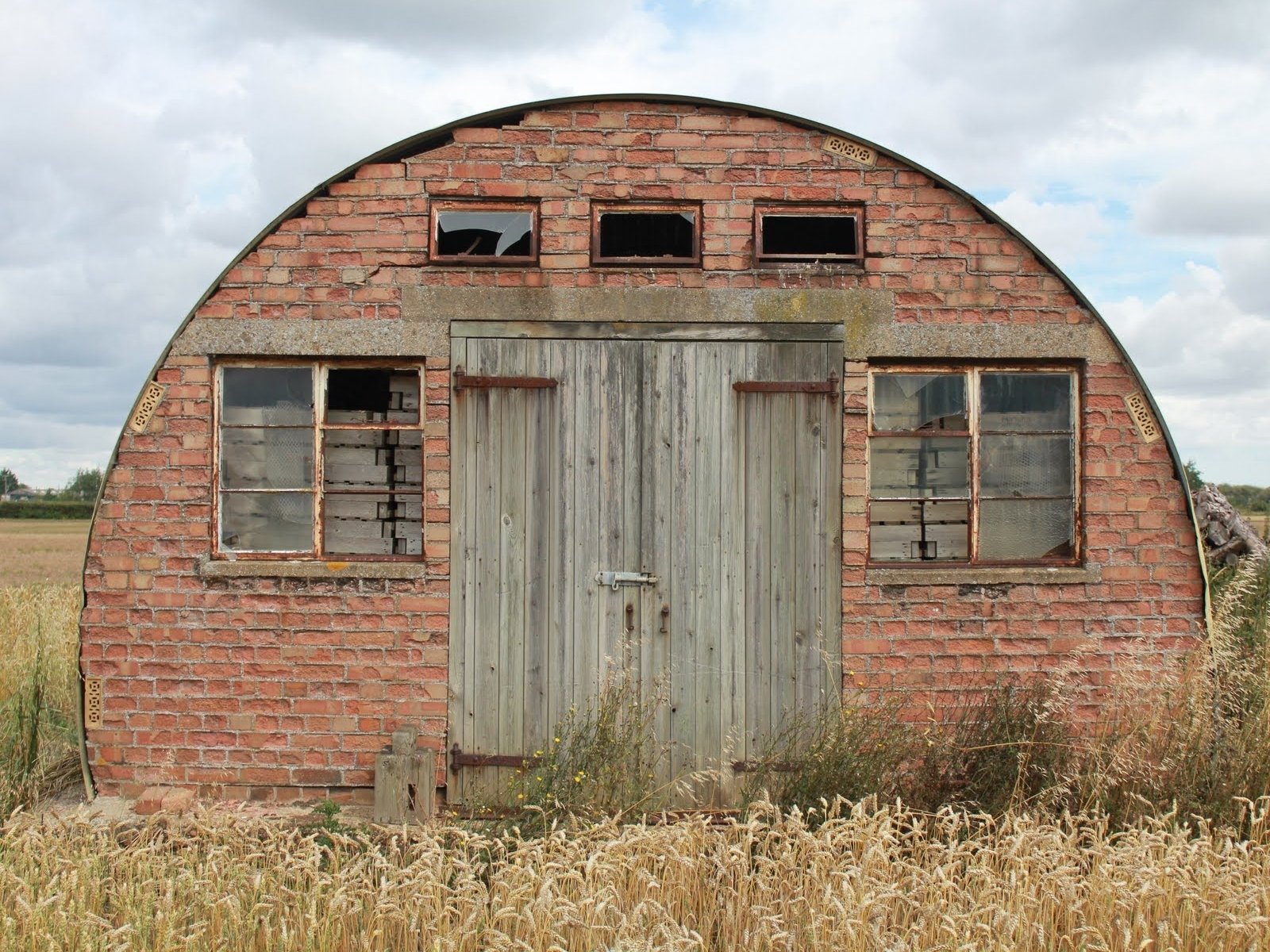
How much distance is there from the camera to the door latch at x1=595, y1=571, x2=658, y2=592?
632 cm

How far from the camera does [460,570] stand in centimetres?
636

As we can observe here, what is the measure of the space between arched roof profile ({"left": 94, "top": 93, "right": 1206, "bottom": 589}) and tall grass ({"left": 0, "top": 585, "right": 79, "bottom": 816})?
1.77m

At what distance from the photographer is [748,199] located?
21.1ft

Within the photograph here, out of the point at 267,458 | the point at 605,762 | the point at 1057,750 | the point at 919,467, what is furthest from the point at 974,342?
the point at 267,458

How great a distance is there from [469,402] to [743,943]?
11.6ft

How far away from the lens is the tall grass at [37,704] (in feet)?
21.8

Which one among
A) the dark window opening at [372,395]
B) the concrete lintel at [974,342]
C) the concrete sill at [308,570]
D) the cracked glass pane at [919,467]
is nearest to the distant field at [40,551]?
the concrete sill at [308,570]

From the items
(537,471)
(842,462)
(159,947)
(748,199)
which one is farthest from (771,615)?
(159,947)

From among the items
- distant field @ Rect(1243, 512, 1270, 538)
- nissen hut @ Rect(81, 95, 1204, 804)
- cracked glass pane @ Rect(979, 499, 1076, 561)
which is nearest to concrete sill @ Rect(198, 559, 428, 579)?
nissen hut @ Rect(81, 95, 1204, 804)

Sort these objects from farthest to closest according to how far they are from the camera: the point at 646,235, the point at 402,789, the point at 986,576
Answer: the point at 646,235 → the point at 986,576 → the point at 402,789

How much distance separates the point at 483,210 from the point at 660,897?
4.07m

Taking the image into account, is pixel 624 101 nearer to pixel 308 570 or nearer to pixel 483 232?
pixel 483 232

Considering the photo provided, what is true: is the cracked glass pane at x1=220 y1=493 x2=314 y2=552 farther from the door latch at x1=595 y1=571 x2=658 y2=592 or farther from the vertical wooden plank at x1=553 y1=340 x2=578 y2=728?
the door latch at x1=595 y1=571 x2=658 y2=592

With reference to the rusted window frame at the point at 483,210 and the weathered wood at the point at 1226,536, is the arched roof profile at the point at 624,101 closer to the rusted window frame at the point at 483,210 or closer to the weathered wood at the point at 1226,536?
the rusted window frame at the point at 483,210
